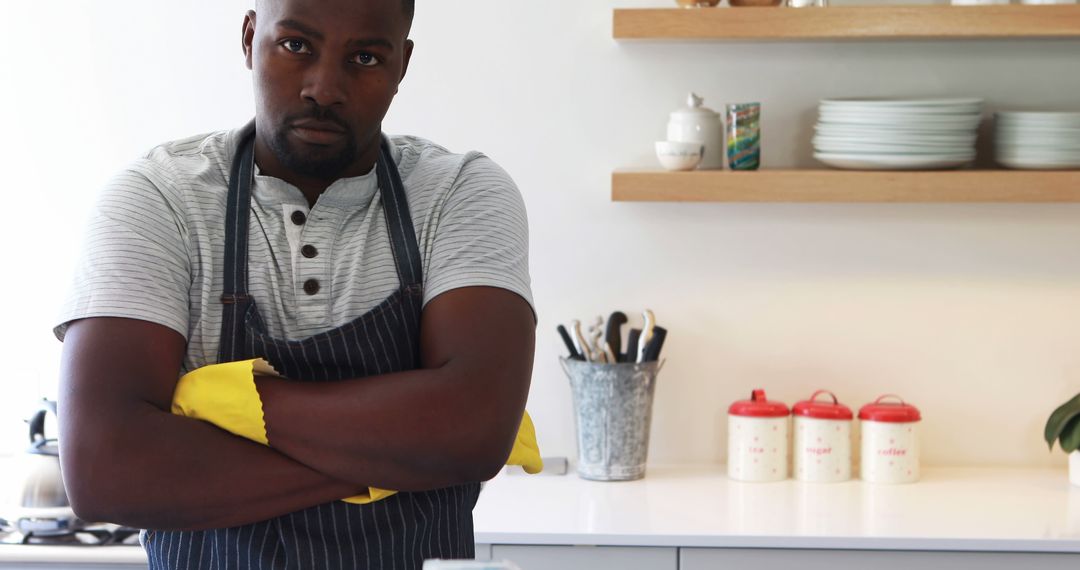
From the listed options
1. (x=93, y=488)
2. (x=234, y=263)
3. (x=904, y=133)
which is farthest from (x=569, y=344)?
(x=93, y=488)

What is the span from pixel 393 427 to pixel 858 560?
42.1 inches

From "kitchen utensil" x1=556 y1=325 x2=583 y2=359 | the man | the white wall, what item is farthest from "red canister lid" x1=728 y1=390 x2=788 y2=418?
the man

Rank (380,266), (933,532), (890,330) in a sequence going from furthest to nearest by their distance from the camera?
(890,330)
(933,532)
(380,266)

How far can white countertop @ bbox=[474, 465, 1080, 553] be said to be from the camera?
79.8 inches

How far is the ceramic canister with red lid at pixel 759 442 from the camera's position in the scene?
2426 mm

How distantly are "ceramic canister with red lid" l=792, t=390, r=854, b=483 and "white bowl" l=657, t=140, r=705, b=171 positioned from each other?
56 centimetres

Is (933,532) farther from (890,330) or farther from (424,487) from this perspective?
(424,487)

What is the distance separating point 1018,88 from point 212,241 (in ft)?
6.03

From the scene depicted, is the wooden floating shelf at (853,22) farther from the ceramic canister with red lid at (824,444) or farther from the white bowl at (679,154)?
the ceramic canister with red lid at (824,444)

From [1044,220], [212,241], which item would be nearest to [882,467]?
[1044,220]

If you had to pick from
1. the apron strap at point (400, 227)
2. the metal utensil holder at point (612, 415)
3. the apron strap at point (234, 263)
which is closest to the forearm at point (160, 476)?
the apron strap at point (234, 263)

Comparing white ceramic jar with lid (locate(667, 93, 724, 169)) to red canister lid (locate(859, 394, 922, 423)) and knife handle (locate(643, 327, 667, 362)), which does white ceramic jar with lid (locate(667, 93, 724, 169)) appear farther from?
red canister lid (locate(859, 394, 922, 423))

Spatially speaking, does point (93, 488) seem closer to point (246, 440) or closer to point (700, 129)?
point (246, 440)

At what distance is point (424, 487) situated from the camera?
1.32 metres
